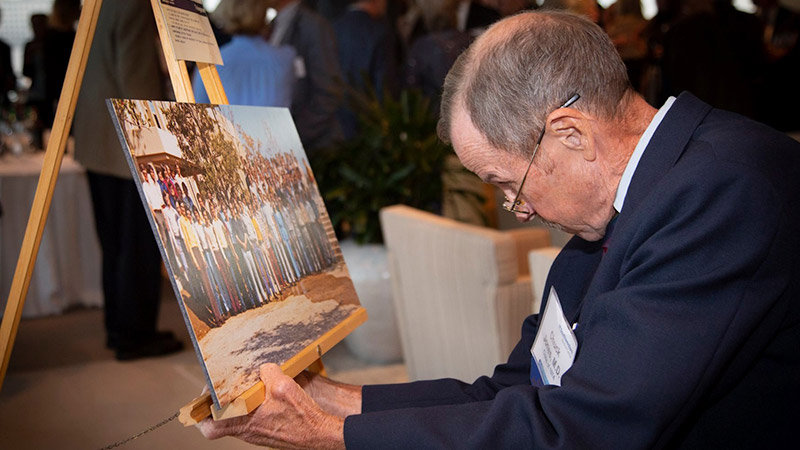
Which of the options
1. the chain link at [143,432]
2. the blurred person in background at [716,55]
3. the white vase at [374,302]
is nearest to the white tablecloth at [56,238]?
the white vase at [374,302]

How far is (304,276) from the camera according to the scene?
139 centimetres

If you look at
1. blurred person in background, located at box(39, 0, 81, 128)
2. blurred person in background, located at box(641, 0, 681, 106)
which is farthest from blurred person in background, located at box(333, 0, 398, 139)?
blurred person in background, located at box(641, 0, 681, 106)

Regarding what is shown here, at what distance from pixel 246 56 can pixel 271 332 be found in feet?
7.48

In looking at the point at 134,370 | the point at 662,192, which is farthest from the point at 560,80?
the point at 134,370

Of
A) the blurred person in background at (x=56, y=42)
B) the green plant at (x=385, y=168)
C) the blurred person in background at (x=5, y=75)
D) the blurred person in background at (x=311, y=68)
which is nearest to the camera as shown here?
the blurred person in background at (x=56, y=42)

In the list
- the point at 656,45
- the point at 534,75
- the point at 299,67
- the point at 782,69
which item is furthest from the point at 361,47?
the point at 534,75

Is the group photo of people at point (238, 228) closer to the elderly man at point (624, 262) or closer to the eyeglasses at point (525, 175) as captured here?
the elderly man at point (624, 262)

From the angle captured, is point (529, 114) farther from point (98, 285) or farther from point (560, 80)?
point (98, 285)

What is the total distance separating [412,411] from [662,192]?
1.50 ft

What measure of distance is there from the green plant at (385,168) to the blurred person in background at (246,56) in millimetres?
483

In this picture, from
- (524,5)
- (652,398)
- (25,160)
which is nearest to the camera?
(652,398)

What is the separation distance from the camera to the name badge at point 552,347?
3.84 feet

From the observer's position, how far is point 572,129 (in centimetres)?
110

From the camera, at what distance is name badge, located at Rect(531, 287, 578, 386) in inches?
46.1
